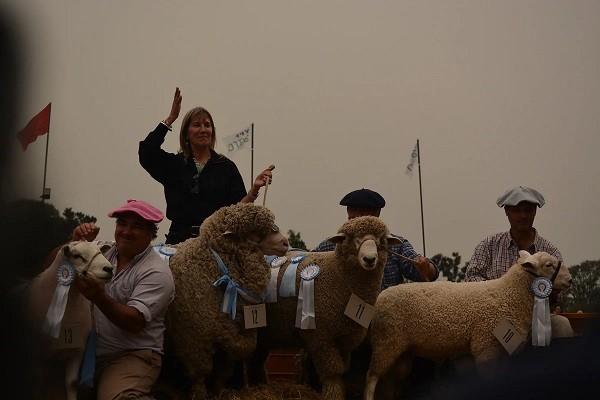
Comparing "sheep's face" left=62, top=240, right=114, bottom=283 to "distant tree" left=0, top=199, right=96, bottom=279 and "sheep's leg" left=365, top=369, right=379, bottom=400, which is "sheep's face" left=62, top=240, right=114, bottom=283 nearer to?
"sheep's leg" left=365, top=369, right=379, bottom=400

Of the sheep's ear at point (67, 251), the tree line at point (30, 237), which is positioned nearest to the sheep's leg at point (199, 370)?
the sheep's ear at point (67, 251)

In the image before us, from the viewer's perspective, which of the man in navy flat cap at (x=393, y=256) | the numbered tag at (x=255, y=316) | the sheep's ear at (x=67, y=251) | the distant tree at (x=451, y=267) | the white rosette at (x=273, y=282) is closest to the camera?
the sheep's ear at (x=67, y=251)

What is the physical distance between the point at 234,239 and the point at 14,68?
3.58m

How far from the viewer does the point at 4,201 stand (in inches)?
35.2

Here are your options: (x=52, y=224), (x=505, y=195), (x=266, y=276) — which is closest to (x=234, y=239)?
(x=266, y=276)

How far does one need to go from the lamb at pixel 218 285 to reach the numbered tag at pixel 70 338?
62 cm

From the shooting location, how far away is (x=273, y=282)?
4691 mm

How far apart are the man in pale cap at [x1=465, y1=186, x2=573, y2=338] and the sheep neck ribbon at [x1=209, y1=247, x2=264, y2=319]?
5.43 ft

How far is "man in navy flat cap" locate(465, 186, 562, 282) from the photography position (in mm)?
4953

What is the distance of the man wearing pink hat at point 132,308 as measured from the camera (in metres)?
3.76

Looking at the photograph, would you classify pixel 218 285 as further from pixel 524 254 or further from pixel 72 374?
pixel 524 254

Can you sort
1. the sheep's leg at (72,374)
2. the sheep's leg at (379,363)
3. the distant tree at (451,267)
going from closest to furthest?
the sheep's leg at (72,374) → the sheep's leg at (379,363) → the distant tree at (451,267)

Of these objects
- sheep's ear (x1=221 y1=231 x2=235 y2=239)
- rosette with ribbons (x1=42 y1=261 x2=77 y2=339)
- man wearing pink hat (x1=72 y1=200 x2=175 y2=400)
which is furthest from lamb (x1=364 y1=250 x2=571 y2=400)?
rosette with ribbons (x1=42 y1=261 x2=77 y2=339)

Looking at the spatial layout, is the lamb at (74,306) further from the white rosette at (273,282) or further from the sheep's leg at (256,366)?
the sheep's leg at (256,366)
